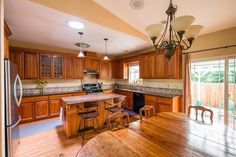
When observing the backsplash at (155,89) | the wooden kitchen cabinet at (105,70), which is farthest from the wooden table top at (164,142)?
the wooden kitchen cabinet at (105,70)

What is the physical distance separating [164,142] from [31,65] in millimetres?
4342

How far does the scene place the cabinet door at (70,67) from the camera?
4531mm

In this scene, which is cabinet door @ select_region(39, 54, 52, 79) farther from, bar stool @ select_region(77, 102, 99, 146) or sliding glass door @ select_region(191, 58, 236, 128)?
sliding glass door @ select_region(191, 58, 236, 128)

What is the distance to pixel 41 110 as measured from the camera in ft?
12.4

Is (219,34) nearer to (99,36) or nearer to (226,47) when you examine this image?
(226,47)

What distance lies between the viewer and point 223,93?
9.13 ft

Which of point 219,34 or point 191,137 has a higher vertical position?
point 219,34

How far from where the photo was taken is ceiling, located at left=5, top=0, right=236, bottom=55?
2053 millimetres

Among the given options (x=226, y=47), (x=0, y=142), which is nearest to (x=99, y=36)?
(x=0, y=142)

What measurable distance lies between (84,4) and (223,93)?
3.64 m

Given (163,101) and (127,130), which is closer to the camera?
(127,130)

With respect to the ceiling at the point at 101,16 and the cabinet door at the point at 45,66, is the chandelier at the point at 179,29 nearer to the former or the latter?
the ceiling at the point at 101,16

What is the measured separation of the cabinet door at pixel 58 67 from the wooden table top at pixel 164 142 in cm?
371

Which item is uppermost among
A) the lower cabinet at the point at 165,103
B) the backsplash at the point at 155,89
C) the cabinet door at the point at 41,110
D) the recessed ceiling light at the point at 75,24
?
the recessed ceiling light at the point at 75,24
